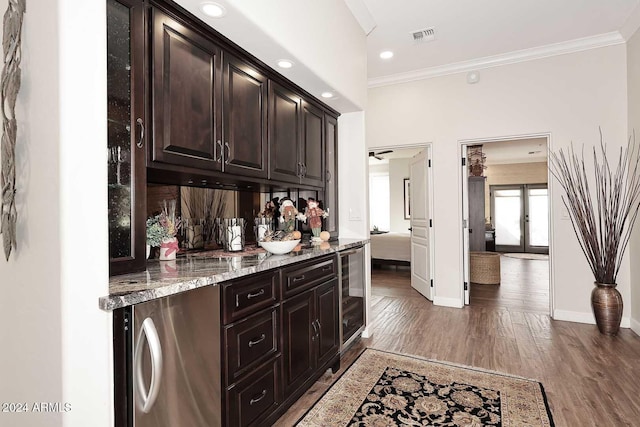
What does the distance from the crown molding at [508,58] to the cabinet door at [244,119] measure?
9.59ft

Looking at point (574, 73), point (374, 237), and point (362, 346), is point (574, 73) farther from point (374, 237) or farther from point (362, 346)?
point (374, 237)

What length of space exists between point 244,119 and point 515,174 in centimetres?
1034

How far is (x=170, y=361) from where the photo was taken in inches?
53.7

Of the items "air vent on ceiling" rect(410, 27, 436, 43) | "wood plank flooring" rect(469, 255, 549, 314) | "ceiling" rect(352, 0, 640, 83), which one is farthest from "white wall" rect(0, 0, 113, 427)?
"wood plank flooring" rect(469, 255, 549, 314)

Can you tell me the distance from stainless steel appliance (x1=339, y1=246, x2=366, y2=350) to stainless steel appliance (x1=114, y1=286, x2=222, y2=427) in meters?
1.51

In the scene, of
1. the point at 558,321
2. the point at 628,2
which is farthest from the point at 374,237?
the point at 628,2

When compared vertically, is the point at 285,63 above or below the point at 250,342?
above

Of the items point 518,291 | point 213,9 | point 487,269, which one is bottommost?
point 518,291

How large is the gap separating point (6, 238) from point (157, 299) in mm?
519

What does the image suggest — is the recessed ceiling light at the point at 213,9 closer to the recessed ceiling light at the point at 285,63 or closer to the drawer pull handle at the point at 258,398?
the recessed ceiling light at the point at 285,63

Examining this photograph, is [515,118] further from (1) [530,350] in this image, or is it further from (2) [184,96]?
(2) [184,96]

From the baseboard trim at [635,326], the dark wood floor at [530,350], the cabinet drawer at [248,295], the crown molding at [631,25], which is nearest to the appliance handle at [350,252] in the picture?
the dark wood floor at [530,350]

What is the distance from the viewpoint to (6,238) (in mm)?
1188

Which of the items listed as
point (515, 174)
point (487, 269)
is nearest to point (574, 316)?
point (487, 269)
